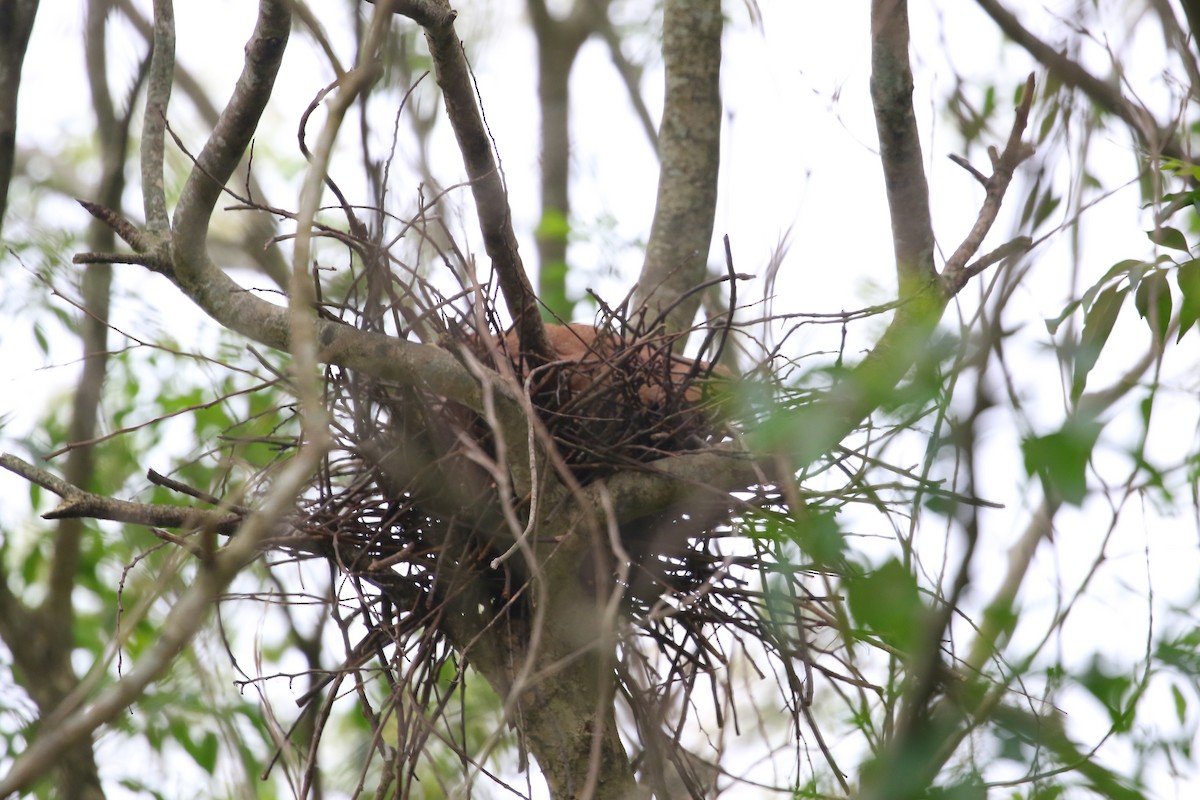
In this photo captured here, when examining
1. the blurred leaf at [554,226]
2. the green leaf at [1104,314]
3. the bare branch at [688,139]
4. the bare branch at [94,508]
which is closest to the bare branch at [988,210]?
the green leaf at [1104,314]

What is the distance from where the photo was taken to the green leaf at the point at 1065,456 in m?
0.67

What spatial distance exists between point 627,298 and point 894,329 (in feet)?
1.28

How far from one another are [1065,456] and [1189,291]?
551 millimetres

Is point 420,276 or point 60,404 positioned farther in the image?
point 60,404

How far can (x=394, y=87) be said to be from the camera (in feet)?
4.58

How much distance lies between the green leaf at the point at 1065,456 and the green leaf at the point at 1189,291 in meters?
0.50

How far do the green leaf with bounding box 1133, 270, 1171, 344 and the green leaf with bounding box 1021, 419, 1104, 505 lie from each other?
0.48 metres

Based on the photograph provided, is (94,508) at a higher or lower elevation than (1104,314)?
lower

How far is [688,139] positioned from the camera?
7.02 feet

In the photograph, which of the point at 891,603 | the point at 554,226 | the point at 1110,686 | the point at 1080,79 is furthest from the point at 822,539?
the point at 554,226

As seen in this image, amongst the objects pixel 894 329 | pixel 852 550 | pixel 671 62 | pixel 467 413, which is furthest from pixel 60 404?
pixel 852 550

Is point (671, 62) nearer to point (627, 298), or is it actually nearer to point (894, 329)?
point (627, 298)

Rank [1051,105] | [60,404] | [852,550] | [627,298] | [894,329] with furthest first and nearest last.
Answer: [60,404] → [627,298] → [894,329] → [1051,105] → [852,550]

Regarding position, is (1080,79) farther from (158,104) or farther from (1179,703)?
(158,104)
